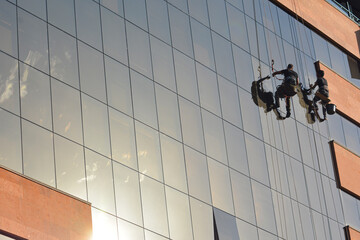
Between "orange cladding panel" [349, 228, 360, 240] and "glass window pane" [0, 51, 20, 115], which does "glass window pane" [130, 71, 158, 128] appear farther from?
"orange cladding panel" [349, 228, 360, 240]

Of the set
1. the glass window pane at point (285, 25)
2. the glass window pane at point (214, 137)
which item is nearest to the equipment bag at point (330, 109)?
the glass window pane at point (285, 25)

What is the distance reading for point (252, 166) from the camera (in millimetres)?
33375

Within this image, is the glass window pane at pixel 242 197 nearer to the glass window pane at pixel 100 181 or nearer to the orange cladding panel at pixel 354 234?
the glass window pane at pixel 100 181

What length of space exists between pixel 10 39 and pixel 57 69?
1.91 meters

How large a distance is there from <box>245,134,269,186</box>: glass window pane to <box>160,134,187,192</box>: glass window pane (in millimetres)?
4596

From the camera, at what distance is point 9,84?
2397cm

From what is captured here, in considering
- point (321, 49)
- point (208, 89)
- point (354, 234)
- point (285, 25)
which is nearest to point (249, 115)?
point (208, 89)

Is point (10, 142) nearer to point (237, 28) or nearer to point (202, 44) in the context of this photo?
point (202, 44)

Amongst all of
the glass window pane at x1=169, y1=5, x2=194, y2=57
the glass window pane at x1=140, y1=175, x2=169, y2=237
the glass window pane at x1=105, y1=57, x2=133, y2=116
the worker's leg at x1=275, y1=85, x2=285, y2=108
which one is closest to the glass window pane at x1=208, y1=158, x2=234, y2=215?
the glass window pane at x1=140, y1=175, x2=169, y2=237

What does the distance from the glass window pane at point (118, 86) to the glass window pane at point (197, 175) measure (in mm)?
3074

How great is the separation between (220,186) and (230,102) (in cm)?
427

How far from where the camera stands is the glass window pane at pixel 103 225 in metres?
24.9

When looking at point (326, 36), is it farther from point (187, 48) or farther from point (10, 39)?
point (10, 39)

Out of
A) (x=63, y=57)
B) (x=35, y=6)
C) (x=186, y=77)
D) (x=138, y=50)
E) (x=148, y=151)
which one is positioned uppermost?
(x=186, y=77)
